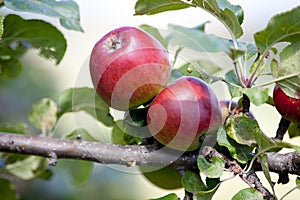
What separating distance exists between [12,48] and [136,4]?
0.42 meters

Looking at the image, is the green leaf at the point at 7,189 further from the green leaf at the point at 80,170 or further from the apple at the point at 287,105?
the apple at the point at 287,105

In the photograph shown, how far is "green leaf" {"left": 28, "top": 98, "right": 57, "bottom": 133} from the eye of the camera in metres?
1.10

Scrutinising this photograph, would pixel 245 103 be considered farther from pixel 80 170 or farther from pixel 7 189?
pixel 7 189

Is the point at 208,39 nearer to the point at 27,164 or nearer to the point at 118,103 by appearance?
the point at 118,103

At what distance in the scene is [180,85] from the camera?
0.69m

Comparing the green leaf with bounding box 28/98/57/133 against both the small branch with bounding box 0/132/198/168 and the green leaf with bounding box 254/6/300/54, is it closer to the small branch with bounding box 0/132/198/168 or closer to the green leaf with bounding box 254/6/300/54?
the small branch with bounding box 0/132/198/168

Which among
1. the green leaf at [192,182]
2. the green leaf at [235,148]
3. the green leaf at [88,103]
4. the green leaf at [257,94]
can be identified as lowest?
the green leaf at [88,103]

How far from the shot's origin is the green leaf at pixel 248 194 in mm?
631

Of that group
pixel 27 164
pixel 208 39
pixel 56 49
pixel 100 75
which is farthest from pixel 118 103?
pixel 27 164

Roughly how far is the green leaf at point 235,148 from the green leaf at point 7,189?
2.01 feet

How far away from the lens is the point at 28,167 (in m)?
1.09

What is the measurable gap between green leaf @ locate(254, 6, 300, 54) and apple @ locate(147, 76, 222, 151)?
11 cm

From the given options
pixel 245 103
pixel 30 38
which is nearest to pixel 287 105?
pixel 245 103

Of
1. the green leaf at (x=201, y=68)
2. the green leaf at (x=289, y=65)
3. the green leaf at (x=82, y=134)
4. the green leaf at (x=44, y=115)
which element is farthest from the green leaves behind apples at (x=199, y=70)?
the green leaf at (x=44, y=115)
